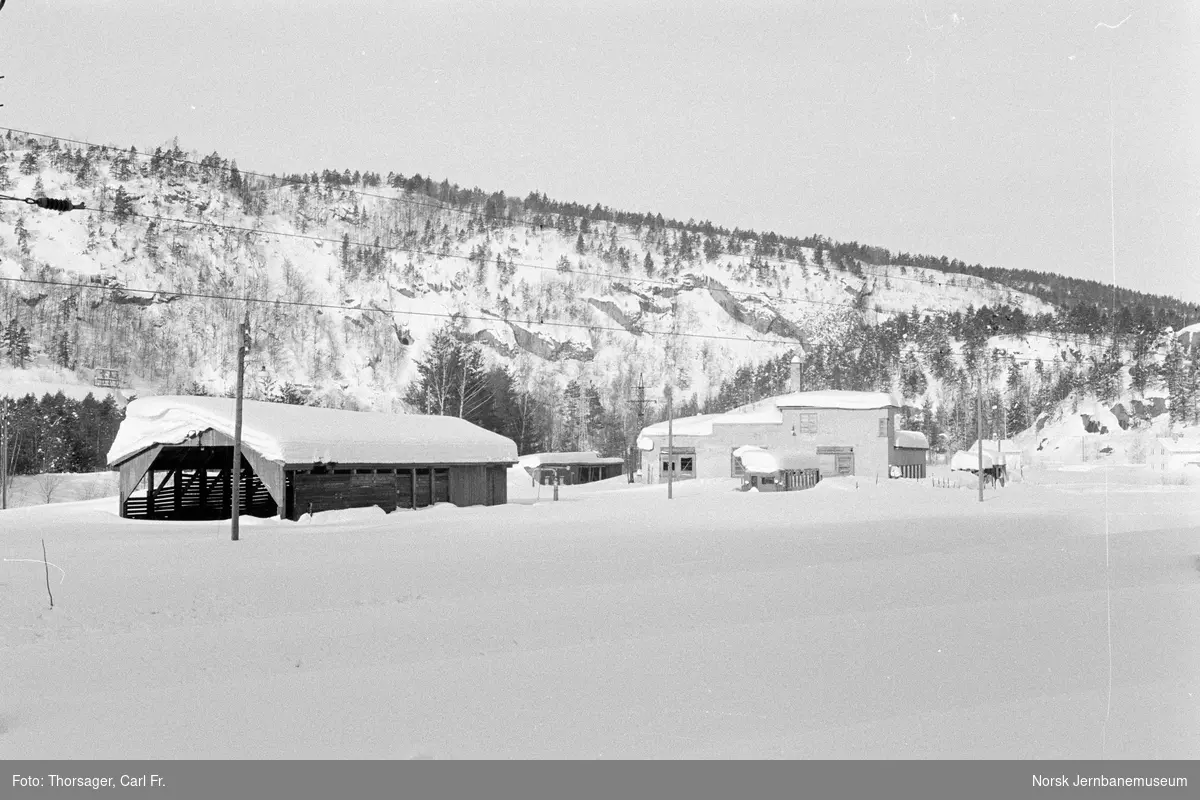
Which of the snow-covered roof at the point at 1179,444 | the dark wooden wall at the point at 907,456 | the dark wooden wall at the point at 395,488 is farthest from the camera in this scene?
the snow-covered roof at the point at 1179,444

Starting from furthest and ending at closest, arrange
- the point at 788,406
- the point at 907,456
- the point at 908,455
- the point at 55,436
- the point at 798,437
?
1. the point at 55,436
2. the point at 908,455
3. the point at 907,456
4. the point at 788,406
5. the point at 798,437

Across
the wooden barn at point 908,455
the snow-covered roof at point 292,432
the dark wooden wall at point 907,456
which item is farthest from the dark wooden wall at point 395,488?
the dark wooden wall at point 907,456

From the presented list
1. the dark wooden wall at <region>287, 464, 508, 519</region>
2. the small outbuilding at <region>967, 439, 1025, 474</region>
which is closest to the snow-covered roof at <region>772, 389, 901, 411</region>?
the small outbuilding at <region>967, 439, 1025, 474</region>

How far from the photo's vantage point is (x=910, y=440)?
2901 inches

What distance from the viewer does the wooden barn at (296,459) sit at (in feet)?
102

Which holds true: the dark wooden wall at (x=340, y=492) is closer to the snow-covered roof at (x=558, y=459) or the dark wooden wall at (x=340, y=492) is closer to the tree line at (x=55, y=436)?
the snow-covered roof at (x=558, y=459)

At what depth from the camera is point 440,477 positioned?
3903cm

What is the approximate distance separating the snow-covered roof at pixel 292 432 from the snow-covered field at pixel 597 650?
286 inches

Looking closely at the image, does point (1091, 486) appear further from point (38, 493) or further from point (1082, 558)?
Result: point (38, 493)

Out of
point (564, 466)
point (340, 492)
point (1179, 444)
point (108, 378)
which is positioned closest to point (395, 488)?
point (340, 492)

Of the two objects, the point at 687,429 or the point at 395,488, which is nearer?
the point at 395,488

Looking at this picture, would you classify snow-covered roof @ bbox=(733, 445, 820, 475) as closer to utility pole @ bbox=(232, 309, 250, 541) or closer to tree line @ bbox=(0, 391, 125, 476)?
utility pole @ bbox=(232, 309, 250, 541)

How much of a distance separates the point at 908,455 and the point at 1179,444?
3285 centimetres

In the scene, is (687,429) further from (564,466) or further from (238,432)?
(238,432)
